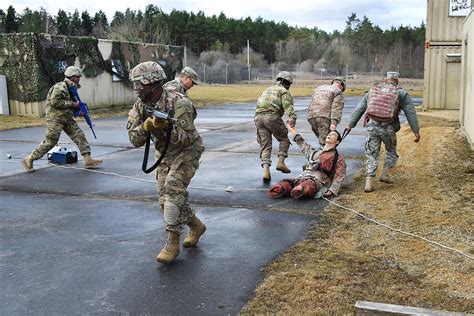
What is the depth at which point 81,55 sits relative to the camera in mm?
21766

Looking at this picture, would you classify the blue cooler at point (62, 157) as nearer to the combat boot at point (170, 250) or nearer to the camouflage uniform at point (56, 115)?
the camouflage uniform at point (56, 115)

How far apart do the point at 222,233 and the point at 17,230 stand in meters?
2.22

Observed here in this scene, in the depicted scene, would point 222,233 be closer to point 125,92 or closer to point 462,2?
point 462,2

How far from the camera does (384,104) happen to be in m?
7.63

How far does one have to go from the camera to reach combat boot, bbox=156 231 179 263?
4922mm

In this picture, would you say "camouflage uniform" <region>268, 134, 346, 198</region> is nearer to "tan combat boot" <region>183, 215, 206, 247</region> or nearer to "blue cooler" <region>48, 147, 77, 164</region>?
"tan combat boot" <region>183, 215, 206, 247</region>

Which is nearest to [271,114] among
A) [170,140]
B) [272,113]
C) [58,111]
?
[272,113]

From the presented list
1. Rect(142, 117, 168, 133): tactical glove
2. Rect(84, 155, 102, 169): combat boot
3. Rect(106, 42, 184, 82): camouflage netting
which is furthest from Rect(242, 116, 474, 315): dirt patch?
Rect(106, 42, 184, 82): camouflage netting

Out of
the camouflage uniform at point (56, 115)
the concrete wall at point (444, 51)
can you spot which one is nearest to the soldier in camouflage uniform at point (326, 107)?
the camouflage uniform at point (56, 115)

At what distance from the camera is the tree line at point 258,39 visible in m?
75.3

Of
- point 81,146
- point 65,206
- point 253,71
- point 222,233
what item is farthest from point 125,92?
point 253,71

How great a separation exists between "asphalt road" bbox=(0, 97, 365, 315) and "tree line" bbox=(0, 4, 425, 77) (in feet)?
207

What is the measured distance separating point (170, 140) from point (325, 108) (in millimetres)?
4564

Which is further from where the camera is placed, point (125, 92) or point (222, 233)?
point (125, 92)
